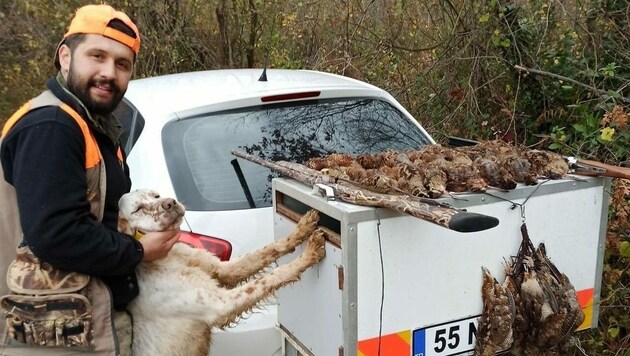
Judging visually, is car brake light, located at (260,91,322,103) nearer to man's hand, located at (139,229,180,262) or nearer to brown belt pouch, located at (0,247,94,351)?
man's hand, located at (139,229,180,262)

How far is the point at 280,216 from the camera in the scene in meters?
2.89

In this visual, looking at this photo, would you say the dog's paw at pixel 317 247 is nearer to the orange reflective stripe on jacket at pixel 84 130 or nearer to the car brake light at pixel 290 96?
the orange reflective stripe on jacket at pixel 84 130

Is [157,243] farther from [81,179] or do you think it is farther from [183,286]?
[81,179]

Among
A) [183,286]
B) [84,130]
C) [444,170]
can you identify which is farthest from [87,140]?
[444,170]

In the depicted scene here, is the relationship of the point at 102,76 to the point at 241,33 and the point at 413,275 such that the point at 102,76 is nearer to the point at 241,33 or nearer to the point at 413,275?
the point at 413,275

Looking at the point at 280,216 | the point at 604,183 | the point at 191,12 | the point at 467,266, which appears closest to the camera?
the point at 467,266

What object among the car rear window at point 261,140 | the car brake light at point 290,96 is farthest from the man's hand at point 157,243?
the car brake light at point 290,96

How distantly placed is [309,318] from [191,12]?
7631mm

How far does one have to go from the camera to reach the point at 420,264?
2365mm

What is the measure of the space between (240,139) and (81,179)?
1383mm

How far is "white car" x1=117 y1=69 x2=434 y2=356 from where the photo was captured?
304 centimetres

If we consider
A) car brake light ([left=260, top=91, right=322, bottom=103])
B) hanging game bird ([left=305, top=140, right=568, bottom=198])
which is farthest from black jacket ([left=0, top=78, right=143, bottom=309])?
car brake light ([left=260, top=91, right=322, bottom=103])

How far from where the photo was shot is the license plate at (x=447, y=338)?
246cm

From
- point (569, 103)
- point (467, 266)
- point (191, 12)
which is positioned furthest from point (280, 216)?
point (191, 12)
